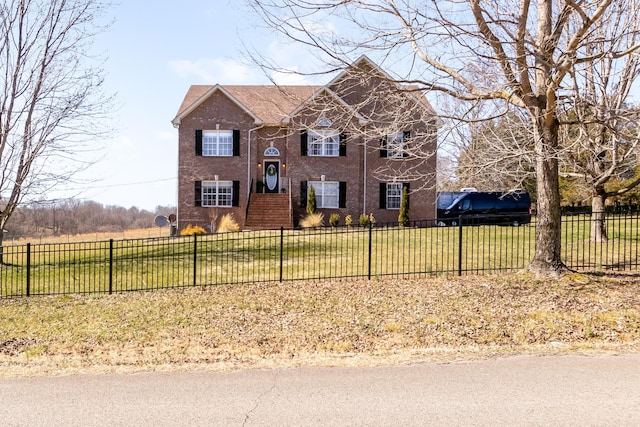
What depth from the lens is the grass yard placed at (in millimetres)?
6285

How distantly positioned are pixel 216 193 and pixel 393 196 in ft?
30.6

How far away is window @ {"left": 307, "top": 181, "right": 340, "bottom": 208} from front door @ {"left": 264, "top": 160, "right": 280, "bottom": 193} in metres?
1.81

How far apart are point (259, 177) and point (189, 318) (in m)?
18.0

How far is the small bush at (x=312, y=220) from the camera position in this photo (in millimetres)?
23766

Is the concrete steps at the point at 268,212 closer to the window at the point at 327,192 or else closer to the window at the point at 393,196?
the window at the point at 327,192

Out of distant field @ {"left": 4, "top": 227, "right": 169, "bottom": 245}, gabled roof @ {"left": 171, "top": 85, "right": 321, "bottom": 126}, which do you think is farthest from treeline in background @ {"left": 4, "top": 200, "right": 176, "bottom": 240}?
gabled roof @ {"left": 171, "top": 85, "right": 321, "bottom": 126}

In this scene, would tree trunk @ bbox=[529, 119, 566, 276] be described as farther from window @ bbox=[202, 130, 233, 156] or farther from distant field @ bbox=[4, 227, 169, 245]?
distant field @ bbox=[4, 227, 169, 245]

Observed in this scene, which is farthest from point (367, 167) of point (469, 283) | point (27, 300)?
point (27, 300)

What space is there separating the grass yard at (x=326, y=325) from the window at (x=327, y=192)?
1547 centimetres

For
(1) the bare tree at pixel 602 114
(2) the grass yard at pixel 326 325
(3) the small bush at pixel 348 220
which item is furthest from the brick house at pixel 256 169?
(2) the grass yard at pixel 326 325

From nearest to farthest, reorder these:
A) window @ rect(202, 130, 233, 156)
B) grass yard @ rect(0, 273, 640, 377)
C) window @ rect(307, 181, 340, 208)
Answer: grass yard @ rect(0, 273, 640, 377) < window @ rect(202, 130, 233, 156) < window @ rect(307, 181, 340, 208)

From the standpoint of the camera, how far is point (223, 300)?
9555 mm

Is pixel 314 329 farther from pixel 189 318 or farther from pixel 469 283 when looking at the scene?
pixel 469 283

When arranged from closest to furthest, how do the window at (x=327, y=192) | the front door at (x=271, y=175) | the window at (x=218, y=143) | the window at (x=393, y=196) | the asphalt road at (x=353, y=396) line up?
the asphalt road at (x=353, y=396) → the window at (x=218, y=143) → the window at (x=327, y=192) → the window at (x=393, y=196) → the front door at (x=271, y=175)
